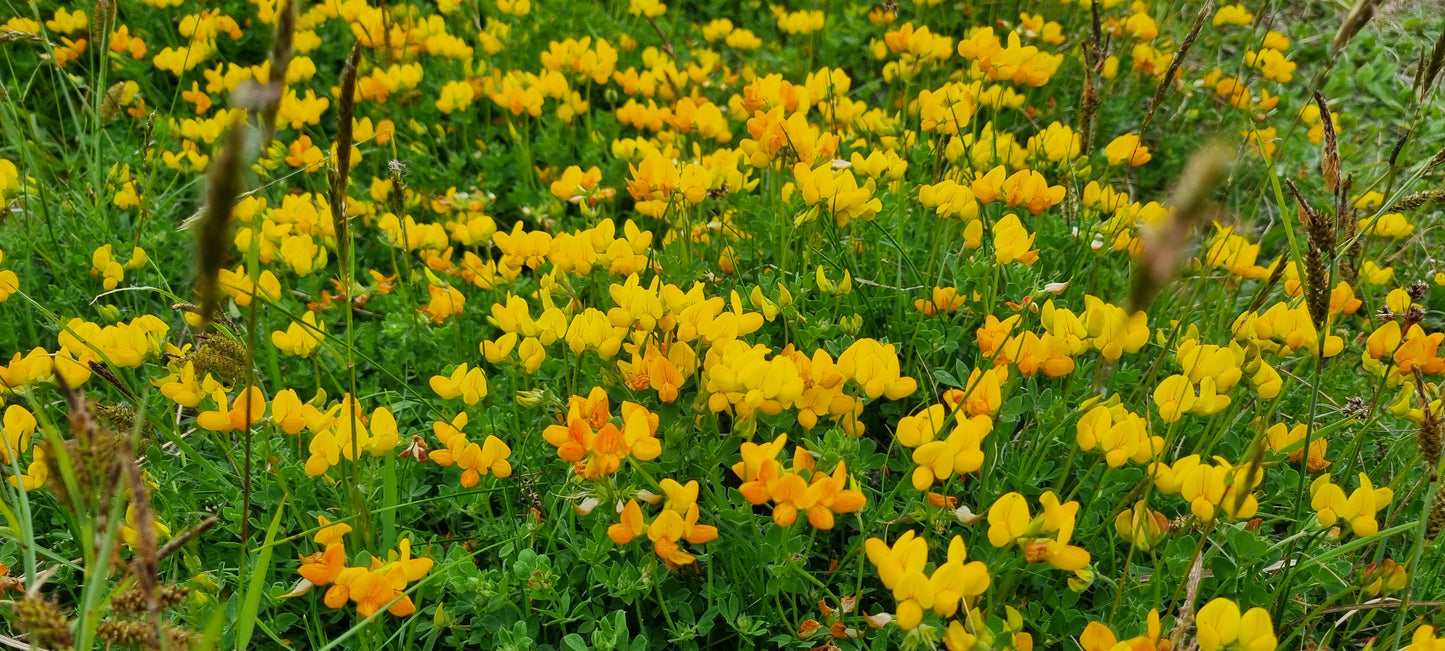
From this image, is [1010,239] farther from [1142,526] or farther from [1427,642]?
[1427,642]

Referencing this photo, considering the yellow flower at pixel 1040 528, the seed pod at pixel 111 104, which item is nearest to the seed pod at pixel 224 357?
the yellow flower at pixel 1040 528

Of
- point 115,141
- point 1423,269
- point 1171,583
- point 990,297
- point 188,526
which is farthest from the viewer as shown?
point 115,141

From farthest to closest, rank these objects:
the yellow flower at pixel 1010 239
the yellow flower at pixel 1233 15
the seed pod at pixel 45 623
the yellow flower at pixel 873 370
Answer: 1. the yellow flower at pixel 1233 15
2. the yellow flower at pixel 1010 239
3. the yellow flower at pixel 873 370
4. the seed pod at pixel 45 623

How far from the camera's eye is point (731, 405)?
196cm

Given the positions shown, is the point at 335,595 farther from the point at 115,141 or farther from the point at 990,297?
the point at 115,141

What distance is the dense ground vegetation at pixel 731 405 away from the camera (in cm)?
155

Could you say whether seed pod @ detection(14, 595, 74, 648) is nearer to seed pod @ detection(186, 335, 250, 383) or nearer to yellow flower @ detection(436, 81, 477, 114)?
seed pod @ detection(186, 335, 250, 383)

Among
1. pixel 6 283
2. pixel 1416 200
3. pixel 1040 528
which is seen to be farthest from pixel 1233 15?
pixel 6 283

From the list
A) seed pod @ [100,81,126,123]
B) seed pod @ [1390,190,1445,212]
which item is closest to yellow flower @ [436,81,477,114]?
seed pod @ [100,81,126,123]

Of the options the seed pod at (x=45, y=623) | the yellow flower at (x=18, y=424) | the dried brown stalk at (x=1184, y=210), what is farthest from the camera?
the yellow flower at (x=18, y=424)

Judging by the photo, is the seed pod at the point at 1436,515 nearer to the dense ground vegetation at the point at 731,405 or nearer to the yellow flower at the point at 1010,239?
the dense ground vegetation at the point at 731,405

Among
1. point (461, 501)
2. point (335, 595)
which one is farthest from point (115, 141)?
point (335, 595)

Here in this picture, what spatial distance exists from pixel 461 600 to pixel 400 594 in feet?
1.20

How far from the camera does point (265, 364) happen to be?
109 inches
